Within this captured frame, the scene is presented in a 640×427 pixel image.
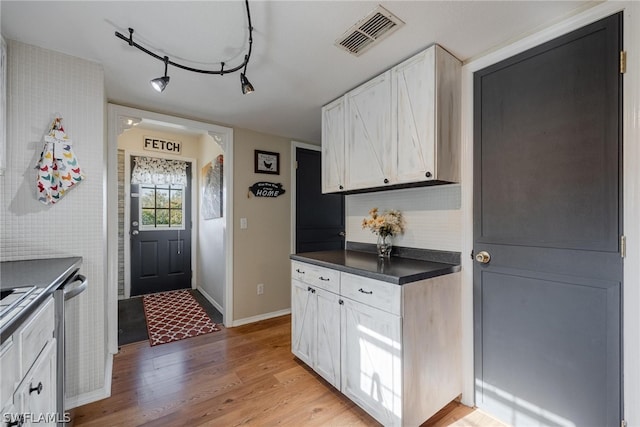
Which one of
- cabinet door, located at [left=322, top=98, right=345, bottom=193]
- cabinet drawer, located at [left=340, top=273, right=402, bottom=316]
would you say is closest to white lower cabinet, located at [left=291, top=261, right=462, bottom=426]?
cabinet drawer, located at [left=340, top=273, right=402, bottom=316]

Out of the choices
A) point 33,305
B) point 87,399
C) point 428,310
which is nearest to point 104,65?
point 33,305

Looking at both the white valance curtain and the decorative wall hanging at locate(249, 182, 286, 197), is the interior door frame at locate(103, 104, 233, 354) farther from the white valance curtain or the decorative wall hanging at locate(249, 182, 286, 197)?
the white valance curtain

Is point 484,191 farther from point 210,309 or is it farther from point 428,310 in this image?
point 210,309

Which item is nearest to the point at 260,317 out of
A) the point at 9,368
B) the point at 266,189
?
the point at 266,189

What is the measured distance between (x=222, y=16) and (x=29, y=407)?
1.80 meters

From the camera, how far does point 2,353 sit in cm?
75

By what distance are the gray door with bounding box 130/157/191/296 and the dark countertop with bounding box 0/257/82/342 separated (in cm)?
270

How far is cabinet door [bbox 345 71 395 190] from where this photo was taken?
6.50 feet

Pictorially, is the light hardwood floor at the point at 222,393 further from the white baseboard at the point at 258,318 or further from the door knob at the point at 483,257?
the door knob at the point at 483,257

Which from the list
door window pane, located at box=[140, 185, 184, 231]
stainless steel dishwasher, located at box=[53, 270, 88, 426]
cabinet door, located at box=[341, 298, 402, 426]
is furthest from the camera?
door window pane, located at box=[140, 185, 184, 231]

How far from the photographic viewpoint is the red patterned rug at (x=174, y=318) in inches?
114

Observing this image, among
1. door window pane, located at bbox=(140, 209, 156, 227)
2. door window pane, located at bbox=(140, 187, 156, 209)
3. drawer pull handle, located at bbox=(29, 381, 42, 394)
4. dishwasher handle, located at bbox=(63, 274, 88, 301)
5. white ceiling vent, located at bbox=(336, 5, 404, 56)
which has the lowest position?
drawer pull handle, located at bbox=(29, 381, 42, 394)

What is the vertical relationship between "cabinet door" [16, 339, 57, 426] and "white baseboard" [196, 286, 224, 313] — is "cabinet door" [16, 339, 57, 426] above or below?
above

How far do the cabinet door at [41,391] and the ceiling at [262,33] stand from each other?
160 cm
